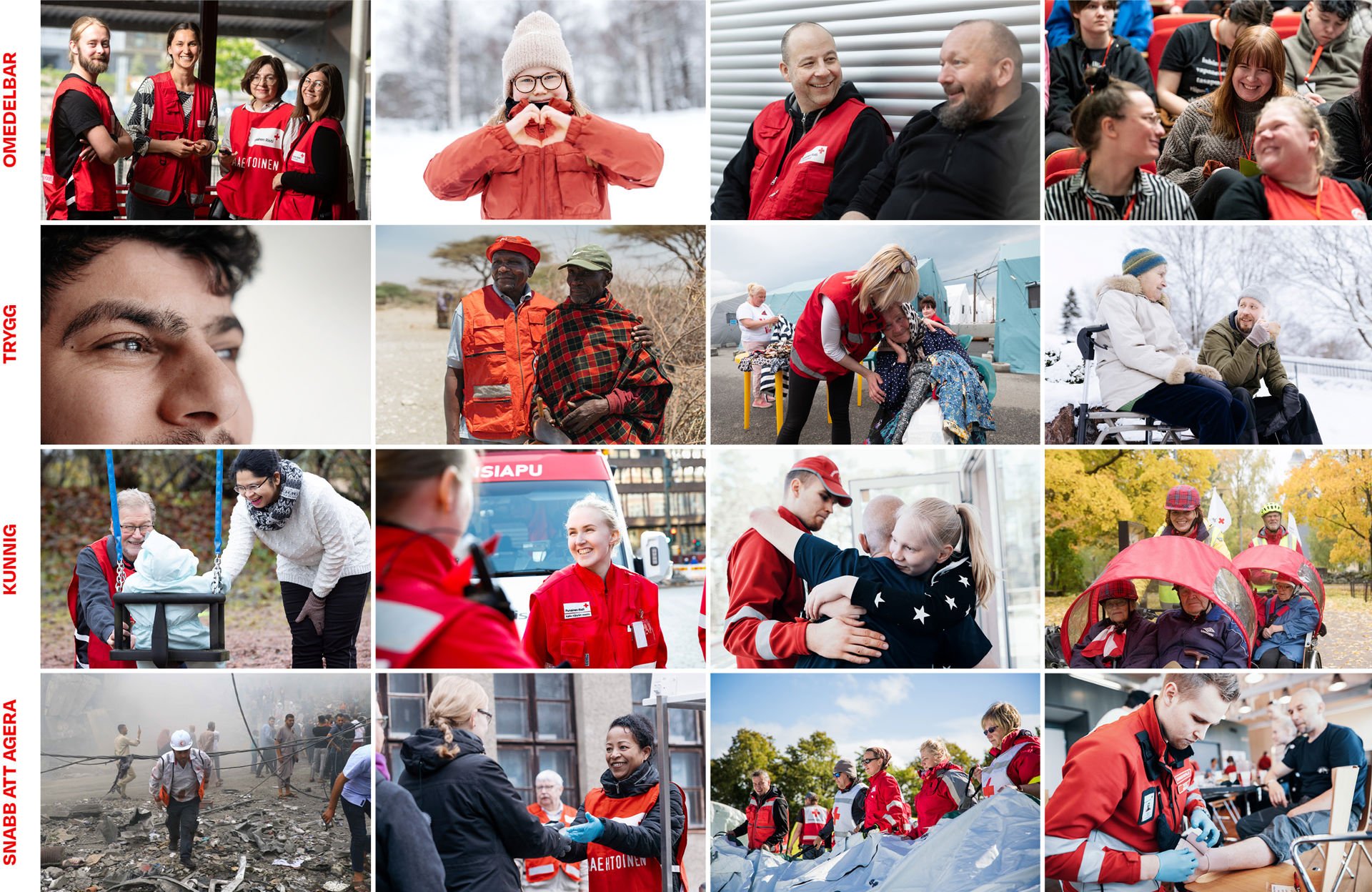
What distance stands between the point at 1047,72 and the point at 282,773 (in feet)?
12.0

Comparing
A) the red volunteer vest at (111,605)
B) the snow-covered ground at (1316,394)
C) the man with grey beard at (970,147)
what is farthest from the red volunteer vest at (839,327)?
the red volunteer vest at (111,605)

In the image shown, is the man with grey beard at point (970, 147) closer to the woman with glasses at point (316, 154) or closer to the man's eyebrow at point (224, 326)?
the woman with glasses at point (316, 154)

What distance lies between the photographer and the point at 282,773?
12.8 ft

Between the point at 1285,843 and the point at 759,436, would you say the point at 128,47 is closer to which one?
the point at 759,436

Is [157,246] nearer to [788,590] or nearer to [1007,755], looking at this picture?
[788,590]

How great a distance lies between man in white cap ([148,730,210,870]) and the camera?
3910mm

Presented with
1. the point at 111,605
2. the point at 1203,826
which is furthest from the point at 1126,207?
the point at 111,605

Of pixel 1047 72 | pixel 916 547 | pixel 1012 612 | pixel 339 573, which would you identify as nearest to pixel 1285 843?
pixel 1012 612

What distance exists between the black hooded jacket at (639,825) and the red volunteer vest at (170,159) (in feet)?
8.39

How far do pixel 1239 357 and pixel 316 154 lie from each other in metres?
3.32

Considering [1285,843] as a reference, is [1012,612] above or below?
above

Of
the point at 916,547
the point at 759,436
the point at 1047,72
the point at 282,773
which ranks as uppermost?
the point at 1047,72

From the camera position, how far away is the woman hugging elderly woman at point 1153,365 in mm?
3854

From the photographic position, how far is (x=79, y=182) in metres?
3.92
